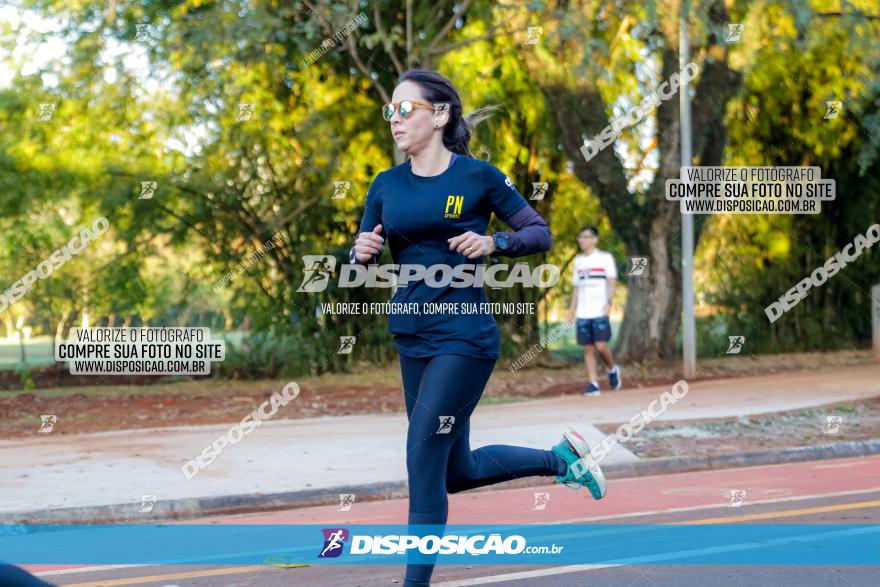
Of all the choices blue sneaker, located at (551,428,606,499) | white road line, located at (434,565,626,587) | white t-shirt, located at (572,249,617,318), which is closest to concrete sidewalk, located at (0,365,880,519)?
white t-shirt, located at (572,249,617,318)

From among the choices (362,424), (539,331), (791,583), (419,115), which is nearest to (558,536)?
(791,583)

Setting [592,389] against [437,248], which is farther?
[592,389]

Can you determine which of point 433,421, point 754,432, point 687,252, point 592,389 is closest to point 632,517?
point 433,421

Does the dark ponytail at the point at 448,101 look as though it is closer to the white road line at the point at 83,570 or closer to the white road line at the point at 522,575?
the white road line at the point at 522,575

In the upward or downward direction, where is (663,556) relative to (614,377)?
downward

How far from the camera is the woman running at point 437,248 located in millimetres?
4723

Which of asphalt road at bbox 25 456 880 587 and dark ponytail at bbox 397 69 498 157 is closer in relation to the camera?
dark ponytail at bbox 397 69 498 157

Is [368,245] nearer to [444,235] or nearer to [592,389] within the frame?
[444,235]

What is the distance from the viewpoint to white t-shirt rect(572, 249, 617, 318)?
1382cm

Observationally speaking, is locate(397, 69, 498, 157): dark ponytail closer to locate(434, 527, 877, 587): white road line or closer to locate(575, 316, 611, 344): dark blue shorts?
locate(434, 527, 877, 587): white road line

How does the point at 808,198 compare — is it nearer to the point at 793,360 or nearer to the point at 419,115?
the point at 793,360

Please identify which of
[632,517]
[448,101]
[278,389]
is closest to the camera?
[448,101]

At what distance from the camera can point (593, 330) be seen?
547 inches

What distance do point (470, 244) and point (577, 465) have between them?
1.56 m
